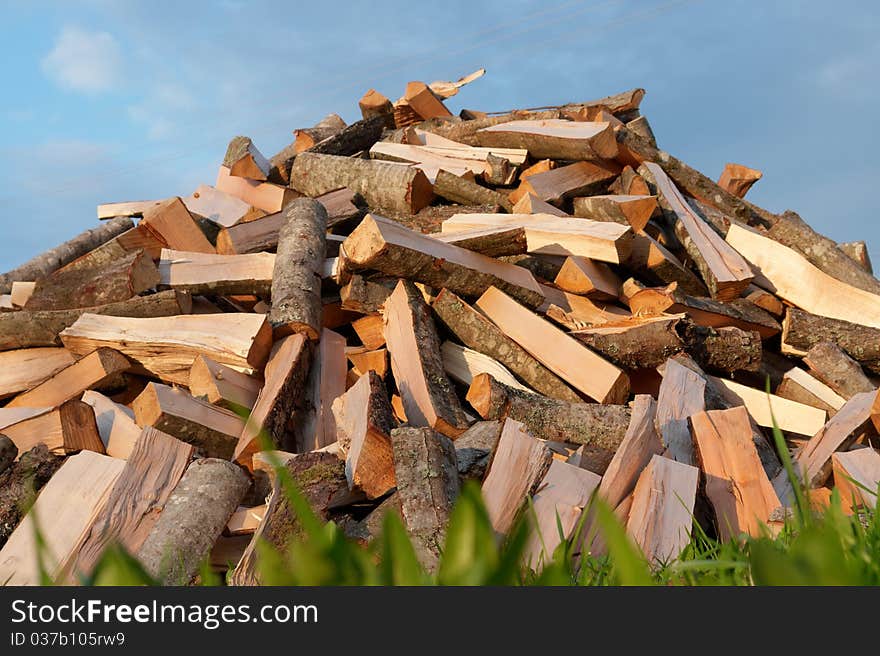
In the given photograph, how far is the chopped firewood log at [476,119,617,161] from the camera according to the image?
720 cm

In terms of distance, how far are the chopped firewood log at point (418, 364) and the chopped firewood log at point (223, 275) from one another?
1.16 m

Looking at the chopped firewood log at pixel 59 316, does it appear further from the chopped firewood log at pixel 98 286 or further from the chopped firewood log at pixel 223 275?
the chopped firewood log at pixel 223 275

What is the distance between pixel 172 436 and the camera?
4340 millimetres

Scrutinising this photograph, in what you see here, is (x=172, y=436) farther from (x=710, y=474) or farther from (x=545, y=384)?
(x=710, y=474)

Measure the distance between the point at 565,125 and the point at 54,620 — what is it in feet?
23.8

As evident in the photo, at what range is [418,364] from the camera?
188 inches

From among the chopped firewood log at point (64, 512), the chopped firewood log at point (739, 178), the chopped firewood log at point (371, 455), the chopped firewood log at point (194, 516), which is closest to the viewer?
the chopped firewood log at point (194, 516)

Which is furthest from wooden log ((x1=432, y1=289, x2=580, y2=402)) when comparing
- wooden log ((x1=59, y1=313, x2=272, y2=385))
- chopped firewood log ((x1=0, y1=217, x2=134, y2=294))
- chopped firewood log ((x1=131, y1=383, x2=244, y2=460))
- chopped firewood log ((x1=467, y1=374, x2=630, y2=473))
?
chopped firewood log ((x1=0, y1=217, x2=134, y2=294))

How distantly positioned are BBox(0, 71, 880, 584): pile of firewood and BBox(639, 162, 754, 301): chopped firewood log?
0.04m

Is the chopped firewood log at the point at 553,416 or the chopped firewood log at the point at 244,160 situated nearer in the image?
the chopped firewood log at the point at 553,416

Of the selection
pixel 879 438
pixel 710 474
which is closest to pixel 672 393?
pixel 710 474

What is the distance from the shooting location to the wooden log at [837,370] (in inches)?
223

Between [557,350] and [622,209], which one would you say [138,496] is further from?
[622,209]

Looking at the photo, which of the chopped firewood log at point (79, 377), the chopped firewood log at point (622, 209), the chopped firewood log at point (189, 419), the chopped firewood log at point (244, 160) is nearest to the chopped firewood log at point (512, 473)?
the chopped firewood log at point (189, 419)
